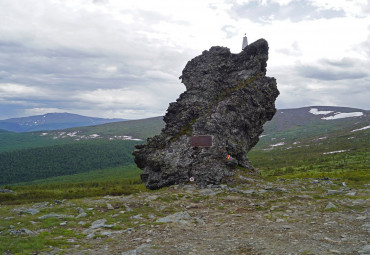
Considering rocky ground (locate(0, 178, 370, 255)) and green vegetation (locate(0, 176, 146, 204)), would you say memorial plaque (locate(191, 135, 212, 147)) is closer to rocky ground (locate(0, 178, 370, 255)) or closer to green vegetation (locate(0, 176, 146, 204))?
rocky ground (locate(0, 178, 370, 255))

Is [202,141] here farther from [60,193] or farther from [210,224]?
[60,193]

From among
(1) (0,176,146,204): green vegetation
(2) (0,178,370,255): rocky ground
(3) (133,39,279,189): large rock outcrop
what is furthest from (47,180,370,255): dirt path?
(1) (0,176,146,204): green vegetation

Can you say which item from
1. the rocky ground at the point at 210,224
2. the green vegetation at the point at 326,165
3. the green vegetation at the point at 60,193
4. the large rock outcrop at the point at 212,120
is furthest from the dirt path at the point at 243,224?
the green vegetation at the point at 326,165

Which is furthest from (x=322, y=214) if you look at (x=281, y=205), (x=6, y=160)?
(x=6, y=160)

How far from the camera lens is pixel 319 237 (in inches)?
446

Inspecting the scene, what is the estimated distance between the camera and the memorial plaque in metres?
28.4

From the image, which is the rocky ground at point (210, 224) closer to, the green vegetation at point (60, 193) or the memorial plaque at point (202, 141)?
the memorial plaque at point (202, 141)

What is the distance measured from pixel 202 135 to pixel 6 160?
21958 centimetres

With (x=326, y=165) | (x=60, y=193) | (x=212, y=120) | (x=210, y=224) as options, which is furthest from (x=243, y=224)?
(x=326, y=165)

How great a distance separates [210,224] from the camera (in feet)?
47.5

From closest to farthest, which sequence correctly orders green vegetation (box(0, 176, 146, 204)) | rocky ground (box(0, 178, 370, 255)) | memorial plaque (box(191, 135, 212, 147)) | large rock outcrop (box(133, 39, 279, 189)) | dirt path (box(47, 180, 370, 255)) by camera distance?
1. dirt path (box(47, 180, 370, 255))
2. rocky ground (box(0, 178, 370, 255))
3. large rock outcrop (box(133, 39, 279, 189))
4. memorial plaque (box(191, 135, 212, 147))
5. green vegetation (box(0, 176, 146, 204))

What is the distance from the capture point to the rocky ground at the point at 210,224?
10.9 m

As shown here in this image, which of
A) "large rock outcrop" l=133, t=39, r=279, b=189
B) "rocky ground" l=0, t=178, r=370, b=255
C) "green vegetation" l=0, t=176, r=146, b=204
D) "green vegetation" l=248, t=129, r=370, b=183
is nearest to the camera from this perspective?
"rocky ground" l=0, t=178, r=370, b=255

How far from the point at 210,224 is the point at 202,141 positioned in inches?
574
